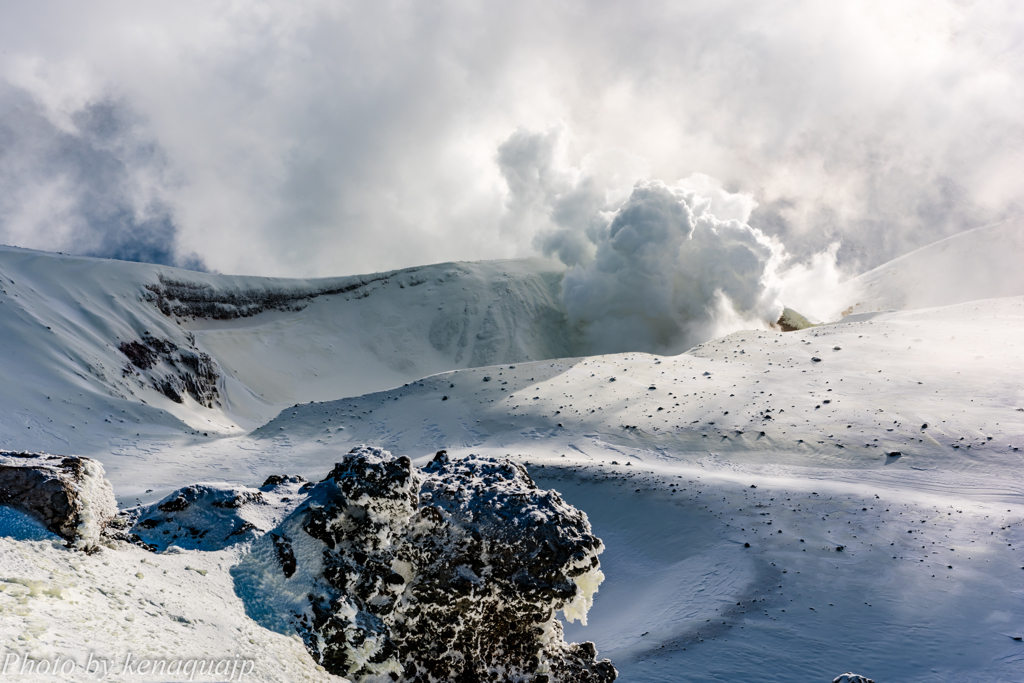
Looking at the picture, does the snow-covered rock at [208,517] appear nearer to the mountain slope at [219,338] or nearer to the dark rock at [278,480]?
the dark rock at [278,480]

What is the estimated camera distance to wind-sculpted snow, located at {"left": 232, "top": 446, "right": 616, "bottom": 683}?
4145mm

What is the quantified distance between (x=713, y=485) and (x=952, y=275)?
37086mm

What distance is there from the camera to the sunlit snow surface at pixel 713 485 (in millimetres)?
3652

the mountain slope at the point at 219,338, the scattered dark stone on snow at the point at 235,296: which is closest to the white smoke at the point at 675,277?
A: the mountain slope at the point at 219,338

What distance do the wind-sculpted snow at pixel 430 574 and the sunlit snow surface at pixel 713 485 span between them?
0.44 metres

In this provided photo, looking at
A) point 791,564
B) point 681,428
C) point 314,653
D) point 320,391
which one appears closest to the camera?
point 314,653

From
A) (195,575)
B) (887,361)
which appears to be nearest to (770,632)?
(195,575)

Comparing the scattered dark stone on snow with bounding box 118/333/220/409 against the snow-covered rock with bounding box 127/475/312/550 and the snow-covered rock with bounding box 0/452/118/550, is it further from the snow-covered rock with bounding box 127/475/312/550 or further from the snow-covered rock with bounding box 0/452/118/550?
the snow-covered rock with bounding box 0/452/118/550

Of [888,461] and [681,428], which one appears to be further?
[681,428]

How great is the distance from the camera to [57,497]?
3.46 m

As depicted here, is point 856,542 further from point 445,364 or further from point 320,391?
point 445,364

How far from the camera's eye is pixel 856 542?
32.1ft

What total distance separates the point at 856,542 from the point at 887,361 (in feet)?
36.3

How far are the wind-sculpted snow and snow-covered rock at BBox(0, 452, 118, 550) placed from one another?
916 mm
